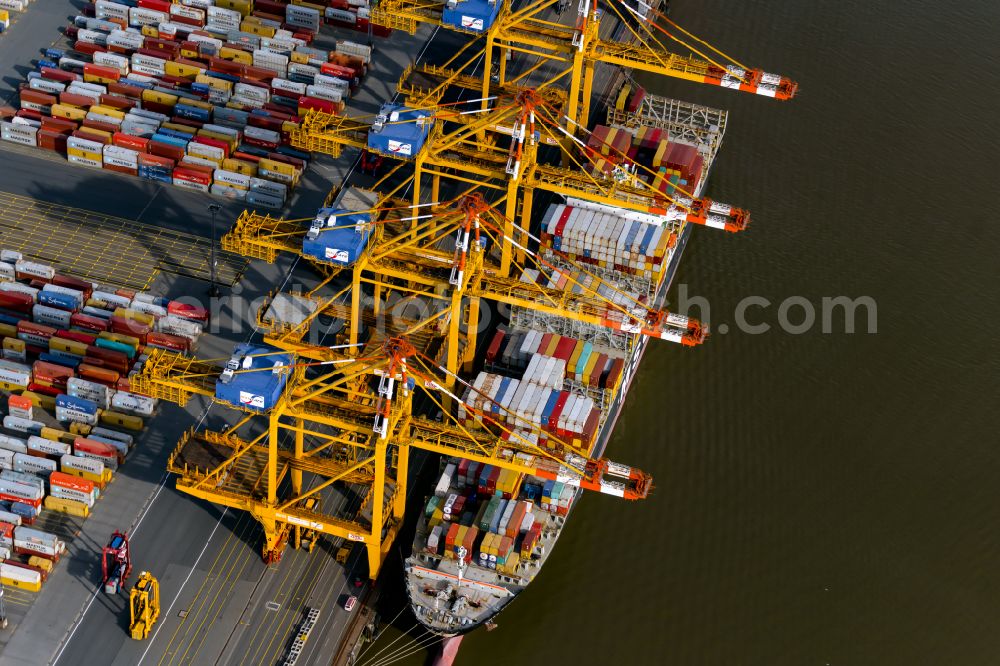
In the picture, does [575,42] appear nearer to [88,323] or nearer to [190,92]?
[190,92]

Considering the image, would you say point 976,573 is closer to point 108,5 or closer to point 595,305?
point 595,305

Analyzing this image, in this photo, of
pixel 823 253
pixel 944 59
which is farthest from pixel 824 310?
pixel 944 59

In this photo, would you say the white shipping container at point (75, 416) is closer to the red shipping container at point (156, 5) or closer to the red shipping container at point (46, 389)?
the red shipping container at point (46, 389)

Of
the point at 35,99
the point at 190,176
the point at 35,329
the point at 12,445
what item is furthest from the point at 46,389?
the point at 35,99

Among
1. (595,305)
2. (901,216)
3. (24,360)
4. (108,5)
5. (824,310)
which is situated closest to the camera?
(595,305)

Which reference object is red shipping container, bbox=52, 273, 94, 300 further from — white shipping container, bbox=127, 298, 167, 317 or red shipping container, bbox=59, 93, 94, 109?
red shipping container, bbox=59, 93, 94, 109

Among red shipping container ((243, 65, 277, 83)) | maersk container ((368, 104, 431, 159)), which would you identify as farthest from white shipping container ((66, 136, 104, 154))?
maersk container ((368, 104, 431, 159))

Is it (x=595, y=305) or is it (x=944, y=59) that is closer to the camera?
(x=595, y=305)
